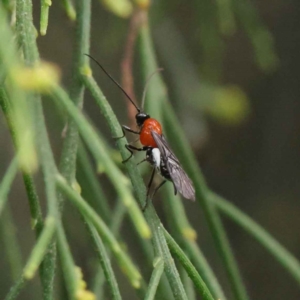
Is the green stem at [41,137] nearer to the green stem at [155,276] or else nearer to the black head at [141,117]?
the green stem at [155,276]

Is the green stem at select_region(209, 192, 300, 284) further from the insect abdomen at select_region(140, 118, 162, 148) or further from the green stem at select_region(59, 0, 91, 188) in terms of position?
the green stem at select_region(59, 0, 91, 188)

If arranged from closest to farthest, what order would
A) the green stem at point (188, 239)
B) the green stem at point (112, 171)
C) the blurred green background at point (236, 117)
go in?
the green stem at point (112, 171) → the green stem at point (188, 239) → the blurred green background at point (236, 117)

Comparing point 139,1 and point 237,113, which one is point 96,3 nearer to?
point 237,113

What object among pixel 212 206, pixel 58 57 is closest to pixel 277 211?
pixel 58 57

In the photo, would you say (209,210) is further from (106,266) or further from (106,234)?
(106,234)

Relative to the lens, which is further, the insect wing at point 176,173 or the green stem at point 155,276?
the insect wing at point 176,173

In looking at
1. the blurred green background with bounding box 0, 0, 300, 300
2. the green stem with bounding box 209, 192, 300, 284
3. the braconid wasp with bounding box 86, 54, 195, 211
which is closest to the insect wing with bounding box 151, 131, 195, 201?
the braconid wasp with bounding box 86, 54, 195, 211

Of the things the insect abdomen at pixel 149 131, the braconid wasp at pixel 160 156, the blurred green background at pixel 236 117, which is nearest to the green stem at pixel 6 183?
the braconid wasp at pixel 160 156
